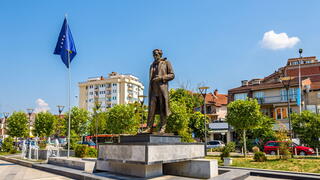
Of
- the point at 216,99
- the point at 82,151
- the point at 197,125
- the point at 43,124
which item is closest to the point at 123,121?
the point at 197,125

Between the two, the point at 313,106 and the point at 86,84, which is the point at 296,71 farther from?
the point at 86,84

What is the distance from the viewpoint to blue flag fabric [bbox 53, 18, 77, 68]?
15.1 meters

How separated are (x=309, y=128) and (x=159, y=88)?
1825 cm

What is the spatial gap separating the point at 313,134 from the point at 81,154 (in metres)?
18.9

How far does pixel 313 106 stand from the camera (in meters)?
37.2

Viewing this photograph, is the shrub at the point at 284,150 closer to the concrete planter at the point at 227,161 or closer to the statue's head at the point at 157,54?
the concrete planter at the point at 227,161

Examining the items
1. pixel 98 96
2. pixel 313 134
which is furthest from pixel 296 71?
pixel 98 96

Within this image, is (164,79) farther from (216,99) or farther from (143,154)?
(216,99)

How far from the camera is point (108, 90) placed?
85.9 metres

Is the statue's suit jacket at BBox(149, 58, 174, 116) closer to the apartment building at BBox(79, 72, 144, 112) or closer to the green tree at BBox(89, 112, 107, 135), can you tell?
the green tree at BBox(89, 112, 107, 135)

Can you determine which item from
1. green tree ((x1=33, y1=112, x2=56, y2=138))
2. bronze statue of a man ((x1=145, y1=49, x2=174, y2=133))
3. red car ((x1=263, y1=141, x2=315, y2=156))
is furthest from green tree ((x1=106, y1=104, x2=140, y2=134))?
bronze statue of a man ((x1=145, y1=49, x2=174, y2=133))

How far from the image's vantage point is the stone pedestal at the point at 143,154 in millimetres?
7855

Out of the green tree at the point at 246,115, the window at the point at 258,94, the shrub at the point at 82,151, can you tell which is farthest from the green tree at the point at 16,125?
the window at the point at 258,94

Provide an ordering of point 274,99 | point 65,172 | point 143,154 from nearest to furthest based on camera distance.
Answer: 1. point 143,154
2. point 65,172
3. point 274,99
